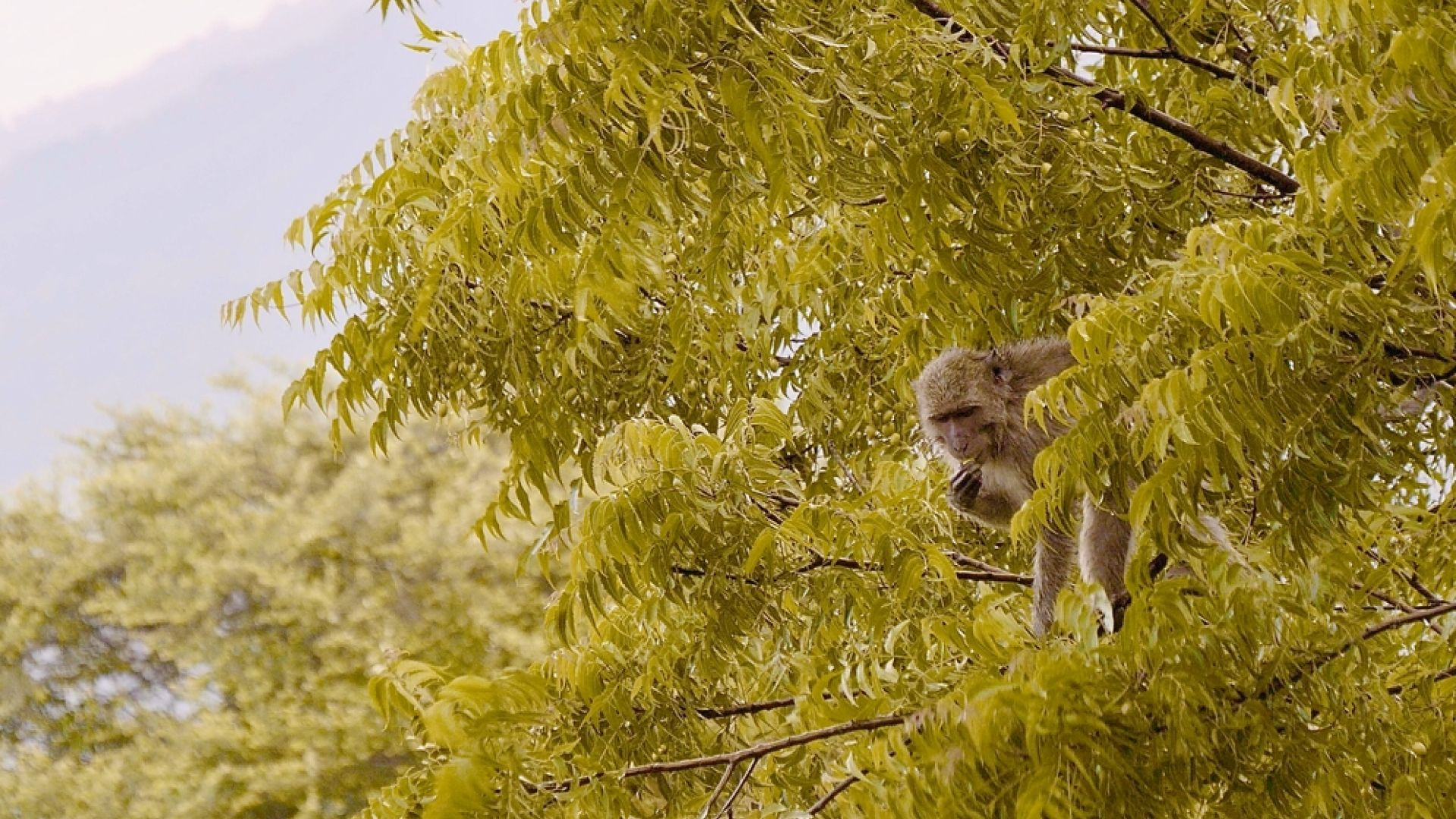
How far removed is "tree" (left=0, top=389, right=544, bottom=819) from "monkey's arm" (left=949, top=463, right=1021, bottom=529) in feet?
34.4

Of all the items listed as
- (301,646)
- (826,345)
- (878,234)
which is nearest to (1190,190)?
(878,234)

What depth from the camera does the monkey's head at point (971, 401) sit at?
4.19 meters

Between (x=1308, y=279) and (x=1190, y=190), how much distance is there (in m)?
1.46

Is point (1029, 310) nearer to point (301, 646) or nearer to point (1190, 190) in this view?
point (1190, 190)

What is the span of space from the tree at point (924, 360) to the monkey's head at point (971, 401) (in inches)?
3.5

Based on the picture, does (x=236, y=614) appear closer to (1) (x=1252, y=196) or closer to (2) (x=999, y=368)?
(2) (x=999, y=368)

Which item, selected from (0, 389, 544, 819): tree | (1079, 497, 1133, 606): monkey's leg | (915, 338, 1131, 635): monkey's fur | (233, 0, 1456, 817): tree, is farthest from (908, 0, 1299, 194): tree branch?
(0, 389, 544, 819): tree

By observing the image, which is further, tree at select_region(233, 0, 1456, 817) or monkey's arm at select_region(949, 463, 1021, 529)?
monkey's arm at select_region(949, 463, 1021, 529)

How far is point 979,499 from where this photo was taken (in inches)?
170

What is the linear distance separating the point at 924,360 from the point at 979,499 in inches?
18.3

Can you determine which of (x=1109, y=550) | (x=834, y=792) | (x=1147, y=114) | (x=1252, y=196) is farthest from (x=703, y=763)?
(x=1252, y=196)

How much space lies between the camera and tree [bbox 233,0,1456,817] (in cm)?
242

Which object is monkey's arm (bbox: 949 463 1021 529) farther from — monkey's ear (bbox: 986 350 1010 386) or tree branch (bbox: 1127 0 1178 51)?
tree branch (bbox: 1127 0 1178 51)

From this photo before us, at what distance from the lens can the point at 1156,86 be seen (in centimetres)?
450
